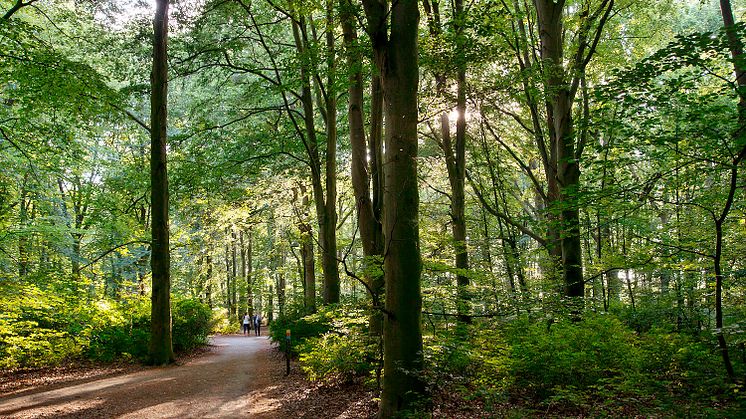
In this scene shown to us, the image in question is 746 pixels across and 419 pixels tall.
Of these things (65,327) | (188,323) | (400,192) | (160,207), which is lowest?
(188,323)

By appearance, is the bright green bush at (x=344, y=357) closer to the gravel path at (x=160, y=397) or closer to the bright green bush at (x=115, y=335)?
the gravel path at (x=160, y=397)

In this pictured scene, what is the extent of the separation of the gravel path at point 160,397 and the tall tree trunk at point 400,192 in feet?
11.0

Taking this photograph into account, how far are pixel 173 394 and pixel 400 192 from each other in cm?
641

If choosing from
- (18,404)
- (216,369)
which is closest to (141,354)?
(216,369)

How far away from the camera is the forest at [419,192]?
17.7 feet

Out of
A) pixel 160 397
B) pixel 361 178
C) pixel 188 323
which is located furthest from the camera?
pixel 188 323

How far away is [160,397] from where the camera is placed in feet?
27.4

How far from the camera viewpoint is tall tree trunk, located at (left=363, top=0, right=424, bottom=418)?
5.32 metres

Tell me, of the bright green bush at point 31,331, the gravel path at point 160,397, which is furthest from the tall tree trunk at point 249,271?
the gravel path at point 160,397

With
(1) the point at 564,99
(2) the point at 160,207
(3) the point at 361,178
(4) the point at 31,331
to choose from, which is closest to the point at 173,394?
(4) the point at 31,331

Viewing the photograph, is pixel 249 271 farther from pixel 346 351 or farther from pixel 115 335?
pixel 346 351

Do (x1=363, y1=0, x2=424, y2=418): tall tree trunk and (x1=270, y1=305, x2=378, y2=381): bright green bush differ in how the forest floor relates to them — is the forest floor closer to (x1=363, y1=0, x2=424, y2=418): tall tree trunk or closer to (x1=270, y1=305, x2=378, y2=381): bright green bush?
(x1=270, y1=305, x2=378, y2=381): bright green bush

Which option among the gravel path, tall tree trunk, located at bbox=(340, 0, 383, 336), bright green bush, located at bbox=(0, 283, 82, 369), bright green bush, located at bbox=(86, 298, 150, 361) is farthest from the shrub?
bright green bush, located at bbox=(86, 298, 150, 361)

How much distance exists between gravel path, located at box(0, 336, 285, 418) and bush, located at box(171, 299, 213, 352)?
346 cm
